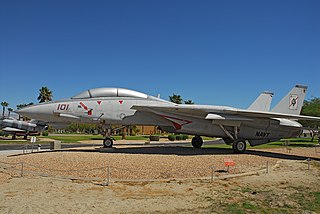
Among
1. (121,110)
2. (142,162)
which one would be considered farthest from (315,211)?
(121,110)

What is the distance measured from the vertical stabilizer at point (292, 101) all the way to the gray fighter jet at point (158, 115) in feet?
7.58

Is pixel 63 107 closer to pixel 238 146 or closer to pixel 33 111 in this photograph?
pixel 33 111

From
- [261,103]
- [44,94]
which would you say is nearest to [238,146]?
[261,103]

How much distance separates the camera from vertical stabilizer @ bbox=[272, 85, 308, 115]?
66.5 feet

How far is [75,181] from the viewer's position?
884cm

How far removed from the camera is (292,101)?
798 inches

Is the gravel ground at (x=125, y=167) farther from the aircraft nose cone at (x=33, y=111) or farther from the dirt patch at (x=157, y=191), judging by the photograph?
the aircraft nose cone at (x=33, y=111)

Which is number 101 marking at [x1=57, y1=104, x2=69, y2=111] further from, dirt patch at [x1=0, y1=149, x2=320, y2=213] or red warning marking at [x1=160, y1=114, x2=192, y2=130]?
red warning marking at [x1=160, y1=114, x2=192, y2=130]

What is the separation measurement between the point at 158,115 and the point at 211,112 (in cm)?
324

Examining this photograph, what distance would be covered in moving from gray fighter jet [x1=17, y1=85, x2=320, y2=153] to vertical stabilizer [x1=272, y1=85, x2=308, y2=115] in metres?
2.31

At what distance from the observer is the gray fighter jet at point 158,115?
1585 centimetres

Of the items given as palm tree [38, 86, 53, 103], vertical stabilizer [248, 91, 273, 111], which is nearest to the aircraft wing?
vertical stabilizer [248, 91, 273, 111]

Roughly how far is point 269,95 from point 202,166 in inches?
448

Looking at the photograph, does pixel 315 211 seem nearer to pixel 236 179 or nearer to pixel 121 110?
pixel 236 179
